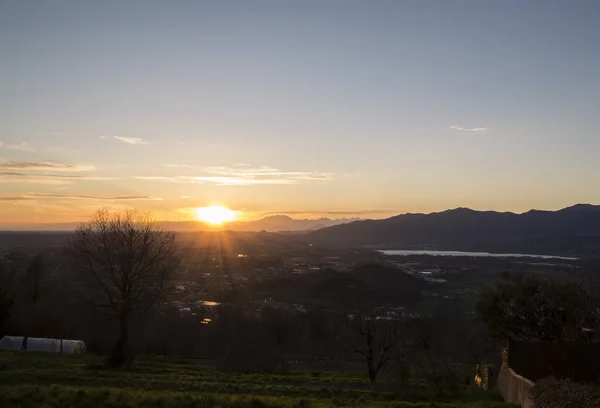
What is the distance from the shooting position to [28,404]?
12.4m

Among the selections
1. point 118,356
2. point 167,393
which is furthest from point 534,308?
point 118,356

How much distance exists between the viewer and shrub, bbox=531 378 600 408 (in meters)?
13.0

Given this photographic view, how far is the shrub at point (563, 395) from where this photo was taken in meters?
13.0

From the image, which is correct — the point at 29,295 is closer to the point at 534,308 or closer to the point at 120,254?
the point at 120,254

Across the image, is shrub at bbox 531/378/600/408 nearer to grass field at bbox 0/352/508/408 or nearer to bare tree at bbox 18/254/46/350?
grass field at bbox 0/352/508/408

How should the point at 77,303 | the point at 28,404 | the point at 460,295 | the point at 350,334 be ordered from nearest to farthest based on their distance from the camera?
1. the point at 28,404
2. the point at 350,334
3. the point at 77,303
4. the point at 460,295

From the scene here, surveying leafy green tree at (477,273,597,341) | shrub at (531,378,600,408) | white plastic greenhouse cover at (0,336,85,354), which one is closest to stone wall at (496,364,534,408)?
shrub at (531,378,600,408)

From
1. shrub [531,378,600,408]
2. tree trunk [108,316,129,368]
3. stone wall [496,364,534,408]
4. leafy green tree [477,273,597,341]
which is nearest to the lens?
shrub [531,378,600,408]

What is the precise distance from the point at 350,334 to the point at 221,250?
150558 mm

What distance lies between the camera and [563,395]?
13.8 m

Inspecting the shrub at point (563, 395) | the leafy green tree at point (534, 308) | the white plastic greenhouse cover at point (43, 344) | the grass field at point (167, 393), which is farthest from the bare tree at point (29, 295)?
the shrub at point (563, 395)

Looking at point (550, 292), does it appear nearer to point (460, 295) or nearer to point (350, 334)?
point (350, 334)

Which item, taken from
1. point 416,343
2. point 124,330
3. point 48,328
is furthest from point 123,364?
point 48,328

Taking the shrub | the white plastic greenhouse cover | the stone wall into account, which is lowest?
the white plastic greenhouse cover
